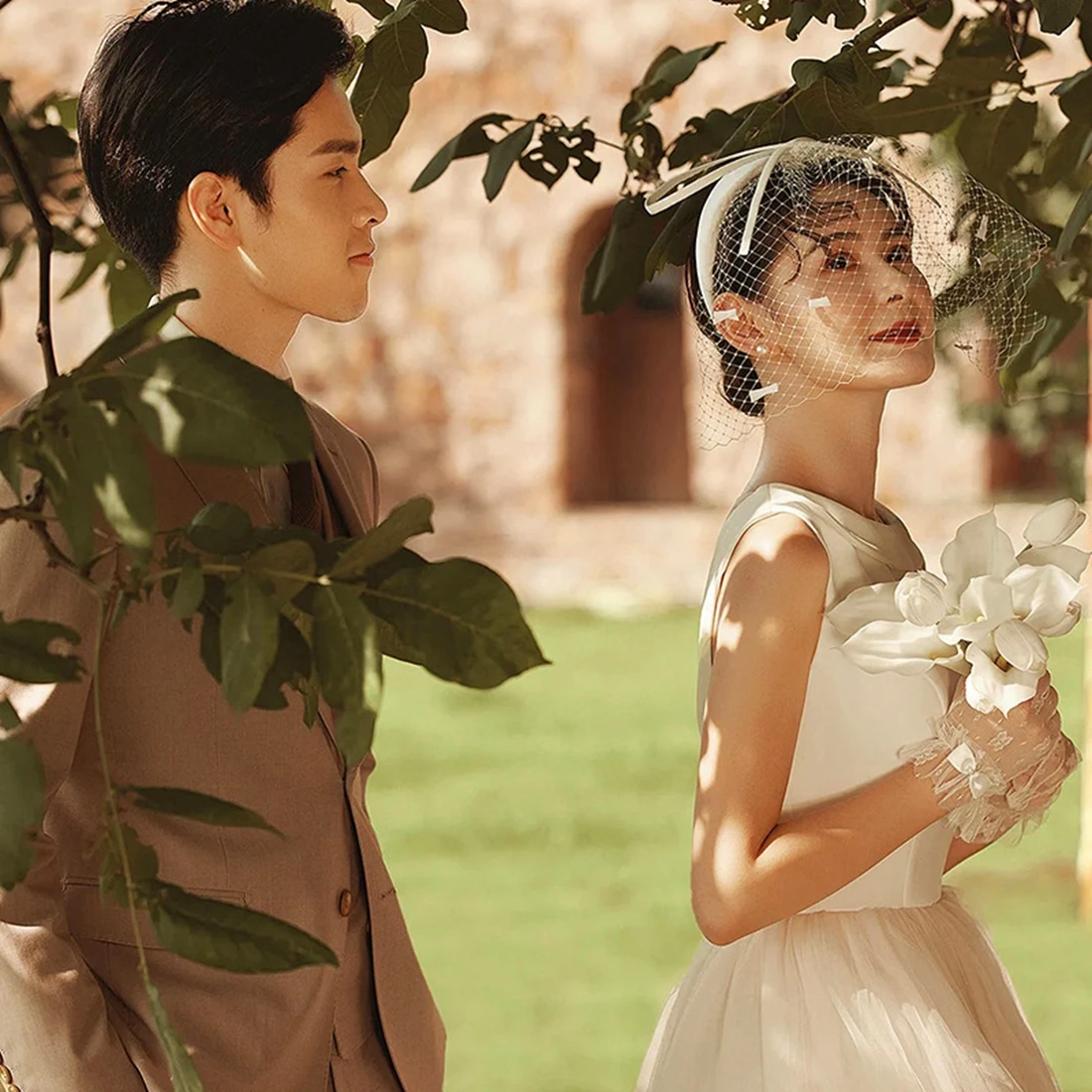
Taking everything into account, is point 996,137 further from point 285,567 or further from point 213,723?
point 285,567

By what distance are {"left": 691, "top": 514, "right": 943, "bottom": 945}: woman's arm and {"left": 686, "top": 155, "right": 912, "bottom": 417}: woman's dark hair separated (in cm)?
24

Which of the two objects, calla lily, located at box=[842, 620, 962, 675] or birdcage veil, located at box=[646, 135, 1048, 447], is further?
birdcage veil, located at box=[646, 135, 1048, 447]

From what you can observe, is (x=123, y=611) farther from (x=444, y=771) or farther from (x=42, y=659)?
(x=444, y=771)

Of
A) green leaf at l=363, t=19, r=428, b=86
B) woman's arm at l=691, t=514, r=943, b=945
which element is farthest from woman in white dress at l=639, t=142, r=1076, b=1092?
green leaf at l=363, t=19, r=428, b=86

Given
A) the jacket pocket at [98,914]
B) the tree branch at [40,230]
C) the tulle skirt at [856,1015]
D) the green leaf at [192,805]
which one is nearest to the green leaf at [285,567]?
the green leaf at [192,805]

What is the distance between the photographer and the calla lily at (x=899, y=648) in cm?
145

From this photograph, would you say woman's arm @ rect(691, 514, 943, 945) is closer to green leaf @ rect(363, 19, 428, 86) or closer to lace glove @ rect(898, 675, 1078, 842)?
lace glove @ rect(898, 675, 1078, 842)

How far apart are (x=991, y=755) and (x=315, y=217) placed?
0.68 m

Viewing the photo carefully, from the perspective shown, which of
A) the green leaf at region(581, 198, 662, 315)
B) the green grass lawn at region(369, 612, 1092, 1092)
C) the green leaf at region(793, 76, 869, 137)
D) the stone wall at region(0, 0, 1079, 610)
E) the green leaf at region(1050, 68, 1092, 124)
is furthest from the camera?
the stone wall at region(0, 0, 1079, 610)

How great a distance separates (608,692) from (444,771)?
1.54 m

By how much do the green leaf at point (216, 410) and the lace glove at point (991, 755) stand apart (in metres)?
0.75

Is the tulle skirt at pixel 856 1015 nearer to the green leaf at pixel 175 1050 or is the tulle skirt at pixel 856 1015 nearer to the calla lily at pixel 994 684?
the calla lily at pixel 994 684

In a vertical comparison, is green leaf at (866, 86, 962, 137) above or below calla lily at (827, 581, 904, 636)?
above

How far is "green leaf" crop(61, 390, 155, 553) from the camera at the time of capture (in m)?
0.89
